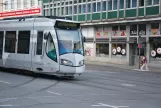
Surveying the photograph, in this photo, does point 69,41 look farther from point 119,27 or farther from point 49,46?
point 119,27

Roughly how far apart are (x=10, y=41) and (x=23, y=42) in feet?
5.66

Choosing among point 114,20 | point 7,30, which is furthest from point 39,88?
point 114,20

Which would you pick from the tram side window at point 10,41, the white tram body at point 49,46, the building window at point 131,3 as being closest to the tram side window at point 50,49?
the white tram body at point 49,46

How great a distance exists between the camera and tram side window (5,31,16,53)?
24744 millimetres

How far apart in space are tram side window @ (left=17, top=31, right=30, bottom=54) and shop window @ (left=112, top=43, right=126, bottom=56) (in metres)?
24.8

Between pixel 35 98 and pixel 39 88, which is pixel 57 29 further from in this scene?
pixel 35 98

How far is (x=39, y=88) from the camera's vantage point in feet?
56.0

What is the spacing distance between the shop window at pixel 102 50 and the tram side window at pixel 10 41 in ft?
85.6

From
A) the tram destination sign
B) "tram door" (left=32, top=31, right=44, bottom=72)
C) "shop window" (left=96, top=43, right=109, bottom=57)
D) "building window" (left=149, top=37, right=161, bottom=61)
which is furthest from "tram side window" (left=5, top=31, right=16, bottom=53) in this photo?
"shop window" (left=96, top=43, right=109, bottom=57)

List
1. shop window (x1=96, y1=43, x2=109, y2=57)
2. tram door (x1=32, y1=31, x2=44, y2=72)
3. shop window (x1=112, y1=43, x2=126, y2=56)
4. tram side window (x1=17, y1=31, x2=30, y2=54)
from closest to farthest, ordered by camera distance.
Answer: tram door (x1=32, y1=31, x2=44, y2=72)
tram side window (x1=17, y1=31, x2=30, y2=54)
shop window (x1=112, y1=43, x2=126, y2=56)
shop window (x1=96, y1=43, x2=109, y2=57)

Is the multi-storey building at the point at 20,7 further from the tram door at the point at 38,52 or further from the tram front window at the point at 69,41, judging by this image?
the tram front window at the point at 69,41

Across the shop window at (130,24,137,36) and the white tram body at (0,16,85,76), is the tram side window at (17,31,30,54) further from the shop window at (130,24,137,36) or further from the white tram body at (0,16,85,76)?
the shop window at (130,24,137,36)

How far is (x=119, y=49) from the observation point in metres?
48.2

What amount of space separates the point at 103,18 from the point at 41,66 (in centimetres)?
2922
